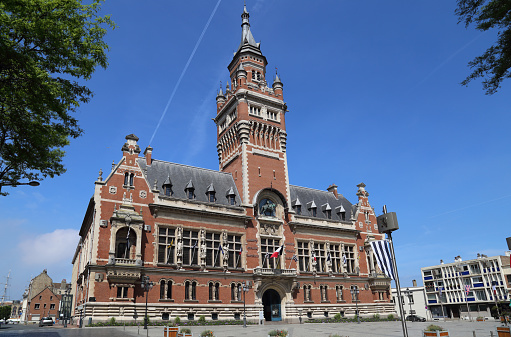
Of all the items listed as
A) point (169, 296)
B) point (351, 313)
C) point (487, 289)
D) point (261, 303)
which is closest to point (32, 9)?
point (169, 296)

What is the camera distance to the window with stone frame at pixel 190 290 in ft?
135

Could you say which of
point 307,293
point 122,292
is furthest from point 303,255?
point 122,292

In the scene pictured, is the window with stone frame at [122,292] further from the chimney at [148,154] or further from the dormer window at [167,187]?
the chimney at [148,154]

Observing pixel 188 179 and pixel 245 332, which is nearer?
pixel 245 332

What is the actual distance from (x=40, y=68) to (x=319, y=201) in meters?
48.8

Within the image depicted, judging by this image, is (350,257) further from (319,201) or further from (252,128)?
(252,128)

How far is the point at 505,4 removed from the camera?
15977 mm

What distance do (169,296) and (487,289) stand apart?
8211 cm

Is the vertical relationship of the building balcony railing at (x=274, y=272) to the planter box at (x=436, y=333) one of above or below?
above

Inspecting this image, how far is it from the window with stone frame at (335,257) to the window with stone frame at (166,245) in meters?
24.0

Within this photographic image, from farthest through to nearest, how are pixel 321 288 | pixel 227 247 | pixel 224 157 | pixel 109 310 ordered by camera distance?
pixel 224 157 < pixel 321 288 < pixel 227 247 < pixel 109 310

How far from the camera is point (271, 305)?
158 feet

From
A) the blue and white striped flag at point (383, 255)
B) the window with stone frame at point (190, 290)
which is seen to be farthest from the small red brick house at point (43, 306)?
the blue and white striped flag at point (383, 255)

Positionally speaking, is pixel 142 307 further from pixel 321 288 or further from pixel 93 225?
pixel 321 288
